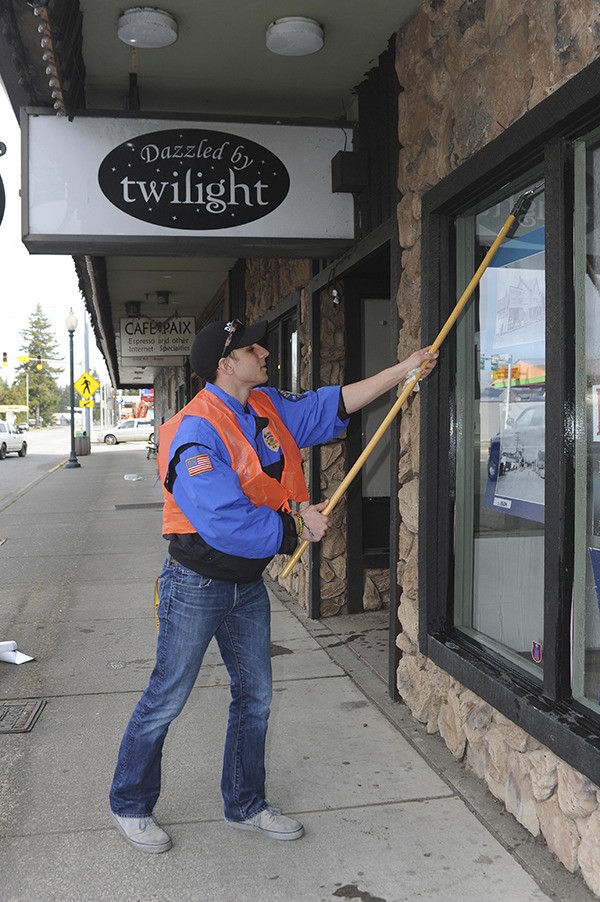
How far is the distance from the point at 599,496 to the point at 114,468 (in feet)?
76.9

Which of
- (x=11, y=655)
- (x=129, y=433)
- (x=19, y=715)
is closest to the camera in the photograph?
(x=19, y=715)

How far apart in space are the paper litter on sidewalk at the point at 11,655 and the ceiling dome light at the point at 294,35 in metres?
3.91

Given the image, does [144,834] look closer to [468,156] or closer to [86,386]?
[468,156]

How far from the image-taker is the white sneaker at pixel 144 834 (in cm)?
306

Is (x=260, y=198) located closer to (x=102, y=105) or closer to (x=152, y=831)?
(x=102, y=105)

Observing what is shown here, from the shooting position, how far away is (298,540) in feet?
9.70

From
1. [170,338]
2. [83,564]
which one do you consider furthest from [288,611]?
[170,338]

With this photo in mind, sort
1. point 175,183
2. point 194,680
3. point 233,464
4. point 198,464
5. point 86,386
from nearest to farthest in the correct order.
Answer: point 198,464
point 233,464
point 194,680
point 175,183
point 86,386

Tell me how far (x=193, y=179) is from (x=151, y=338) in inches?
412

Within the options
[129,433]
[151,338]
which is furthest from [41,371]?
[151,338]

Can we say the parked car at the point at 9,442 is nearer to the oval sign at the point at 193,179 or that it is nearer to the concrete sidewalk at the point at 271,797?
the concrete sidewalk at the point at 271,797

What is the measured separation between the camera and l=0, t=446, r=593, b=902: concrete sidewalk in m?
2.87

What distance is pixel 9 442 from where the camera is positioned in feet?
109

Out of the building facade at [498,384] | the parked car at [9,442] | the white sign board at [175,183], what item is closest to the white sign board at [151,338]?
the building facade at [498,384]
